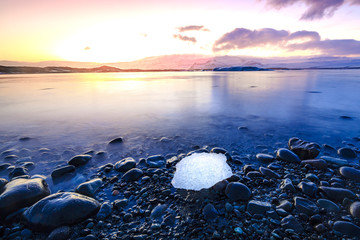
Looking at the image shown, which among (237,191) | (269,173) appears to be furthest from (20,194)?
(269,173)

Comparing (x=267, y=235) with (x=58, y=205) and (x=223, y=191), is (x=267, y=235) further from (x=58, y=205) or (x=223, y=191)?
(x=58, y=205)

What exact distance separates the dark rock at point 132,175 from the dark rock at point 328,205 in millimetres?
2548

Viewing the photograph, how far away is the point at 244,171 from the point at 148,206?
5.62 feet

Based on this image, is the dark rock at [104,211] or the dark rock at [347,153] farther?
the dark rock at [347,153]

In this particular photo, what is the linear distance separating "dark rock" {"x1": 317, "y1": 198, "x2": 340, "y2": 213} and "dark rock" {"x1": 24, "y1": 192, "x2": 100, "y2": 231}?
2.82 meters

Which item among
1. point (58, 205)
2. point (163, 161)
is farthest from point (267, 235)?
point (58, 205)

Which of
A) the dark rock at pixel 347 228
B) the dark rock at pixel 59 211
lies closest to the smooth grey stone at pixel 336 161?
the dark rock at pixel 347 228

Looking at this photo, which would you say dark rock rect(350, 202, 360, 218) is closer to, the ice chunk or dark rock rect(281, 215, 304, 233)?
dark rock rect(281, 215, 304, 233)

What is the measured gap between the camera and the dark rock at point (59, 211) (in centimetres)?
190

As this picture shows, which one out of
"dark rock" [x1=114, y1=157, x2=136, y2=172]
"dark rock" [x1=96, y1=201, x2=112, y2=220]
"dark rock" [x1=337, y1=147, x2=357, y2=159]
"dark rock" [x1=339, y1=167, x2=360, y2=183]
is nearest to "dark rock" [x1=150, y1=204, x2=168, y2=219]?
"dark rock" [x1=96, y1=201, x2=112, y2=220]

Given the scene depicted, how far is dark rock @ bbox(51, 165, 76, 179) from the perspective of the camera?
2898mm

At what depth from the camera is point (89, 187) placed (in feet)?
8.31

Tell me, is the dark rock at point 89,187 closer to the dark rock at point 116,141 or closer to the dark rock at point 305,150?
the dark rock at point 116,141

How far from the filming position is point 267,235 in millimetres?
1770
